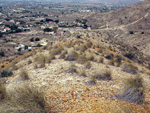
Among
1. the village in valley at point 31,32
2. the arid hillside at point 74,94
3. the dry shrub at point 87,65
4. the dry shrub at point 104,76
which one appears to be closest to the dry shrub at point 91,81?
the arid hillside at point 74,94

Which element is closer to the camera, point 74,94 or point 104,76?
point 74,94

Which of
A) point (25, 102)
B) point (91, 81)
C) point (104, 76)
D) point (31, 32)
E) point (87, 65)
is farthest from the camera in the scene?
point (31, 32)

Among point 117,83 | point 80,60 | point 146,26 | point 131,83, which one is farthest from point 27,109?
point 146,26

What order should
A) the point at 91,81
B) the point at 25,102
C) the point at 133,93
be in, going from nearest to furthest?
the point at 25,102
the point at 133,93
the point at 91,81

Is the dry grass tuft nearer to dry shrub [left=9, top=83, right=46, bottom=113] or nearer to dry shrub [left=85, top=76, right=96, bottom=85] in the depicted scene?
dry shrub [left=9, top=83, right=46, bottom=113]

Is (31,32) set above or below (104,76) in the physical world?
below

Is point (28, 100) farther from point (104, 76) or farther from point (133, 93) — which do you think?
point (104, 76)

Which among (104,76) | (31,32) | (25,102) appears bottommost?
(31,32)

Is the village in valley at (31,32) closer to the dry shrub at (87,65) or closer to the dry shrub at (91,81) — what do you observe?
the dry shrub at (87,65)

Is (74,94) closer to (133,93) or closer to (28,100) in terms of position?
(28,100)

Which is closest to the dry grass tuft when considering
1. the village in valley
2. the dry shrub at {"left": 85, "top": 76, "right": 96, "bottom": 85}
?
the dry shrub at {"left": 85, "top": 76, "right": 96, "bottom": 85}

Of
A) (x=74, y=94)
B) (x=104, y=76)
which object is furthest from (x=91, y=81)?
(x=74, y=94)
